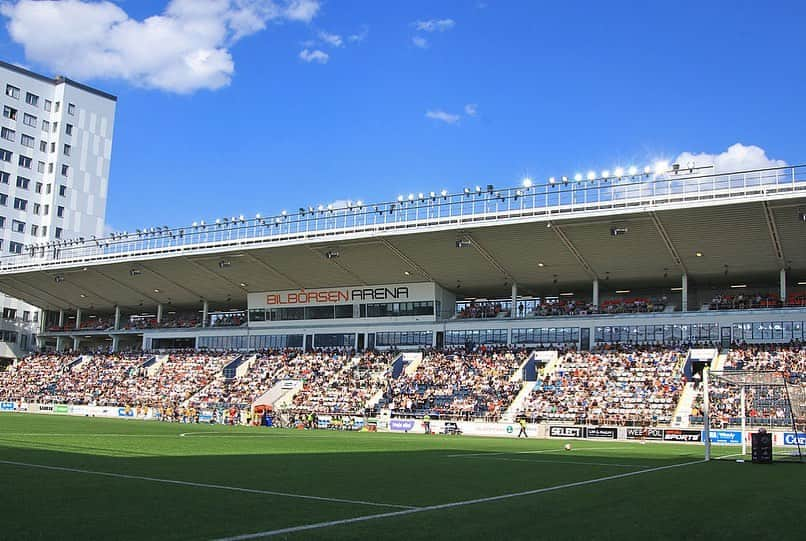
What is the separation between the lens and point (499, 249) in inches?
2416

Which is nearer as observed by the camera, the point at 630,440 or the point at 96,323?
the point at 630,440

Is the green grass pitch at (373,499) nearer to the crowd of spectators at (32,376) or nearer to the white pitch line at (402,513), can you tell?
the white pitch line at (402,513)

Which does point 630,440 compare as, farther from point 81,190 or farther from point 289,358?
point 81,190

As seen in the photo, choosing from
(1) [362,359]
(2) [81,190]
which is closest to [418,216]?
(1) [362,359]

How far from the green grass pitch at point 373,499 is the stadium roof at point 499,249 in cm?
3311

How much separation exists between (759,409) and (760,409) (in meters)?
0.19

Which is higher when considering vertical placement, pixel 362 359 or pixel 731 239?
pixel 731 239

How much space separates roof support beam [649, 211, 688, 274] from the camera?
5325 centimetres

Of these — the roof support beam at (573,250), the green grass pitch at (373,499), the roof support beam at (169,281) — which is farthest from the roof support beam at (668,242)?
the roof support beam at (169,281)

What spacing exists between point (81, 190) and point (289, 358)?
180 feet

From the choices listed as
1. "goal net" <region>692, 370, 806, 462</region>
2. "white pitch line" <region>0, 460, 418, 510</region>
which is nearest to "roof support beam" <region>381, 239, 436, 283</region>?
"goal net" <region>692, 370, 806, 462</region>

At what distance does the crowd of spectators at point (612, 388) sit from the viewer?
2034 inches

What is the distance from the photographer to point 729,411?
4659cm

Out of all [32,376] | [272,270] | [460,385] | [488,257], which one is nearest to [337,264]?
[272,270]
